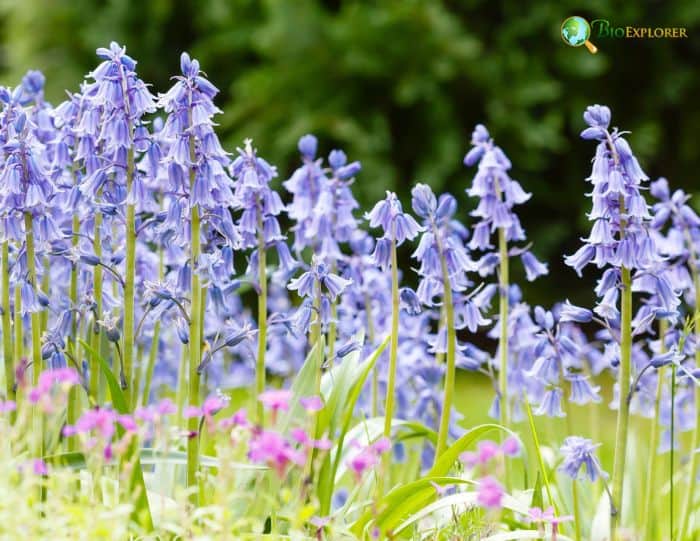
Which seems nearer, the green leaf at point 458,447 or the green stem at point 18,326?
the green leaf at point 458,447

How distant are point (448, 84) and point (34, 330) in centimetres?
680

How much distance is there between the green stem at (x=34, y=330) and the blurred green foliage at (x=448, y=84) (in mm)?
5758

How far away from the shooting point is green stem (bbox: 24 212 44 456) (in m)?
3.35

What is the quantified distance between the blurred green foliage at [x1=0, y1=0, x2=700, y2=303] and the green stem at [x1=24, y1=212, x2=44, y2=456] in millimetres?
5758

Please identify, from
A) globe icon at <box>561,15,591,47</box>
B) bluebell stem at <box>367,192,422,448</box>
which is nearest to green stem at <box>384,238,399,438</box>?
bluebell stem at <box>367,192,422,448</box>

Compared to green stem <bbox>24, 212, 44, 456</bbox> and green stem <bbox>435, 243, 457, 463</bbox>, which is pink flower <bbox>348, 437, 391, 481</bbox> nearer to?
green stem <bbox>435, 243, 457, 463</bbox>

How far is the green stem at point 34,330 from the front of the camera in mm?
3350

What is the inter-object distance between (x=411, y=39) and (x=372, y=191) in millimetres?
1448

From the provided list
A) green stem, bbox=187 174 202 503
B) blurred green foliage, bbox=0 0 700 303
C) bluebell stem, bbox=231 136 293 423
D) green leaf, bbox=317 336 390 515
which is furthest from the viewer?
blurred green foliage, bbox=0 0 700 303

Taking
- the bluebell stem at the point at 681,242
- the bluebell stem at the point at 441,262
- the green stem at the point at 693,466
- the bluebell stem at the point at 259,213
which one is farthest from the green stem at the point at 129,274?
the bluebell stem at the point at 681,242

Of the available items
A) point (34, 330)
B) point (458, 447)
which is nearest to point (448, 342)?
point (458, 447)

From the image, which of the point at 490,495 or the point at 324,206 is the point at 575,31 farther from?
the point at 490,495

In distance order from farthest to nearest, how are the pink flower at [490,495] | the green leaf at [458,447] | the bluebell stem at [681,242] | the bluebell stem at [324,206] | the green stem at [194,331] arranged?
the bluebell stem at [681,242] < the bluebell stem at [324,206] < the green stem at [194,331] < the green leaf at [458,447] < the pink flower at [490,495]

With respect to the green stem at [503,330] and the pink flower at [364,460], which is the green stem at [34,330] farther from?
the green stem at [503,330]
